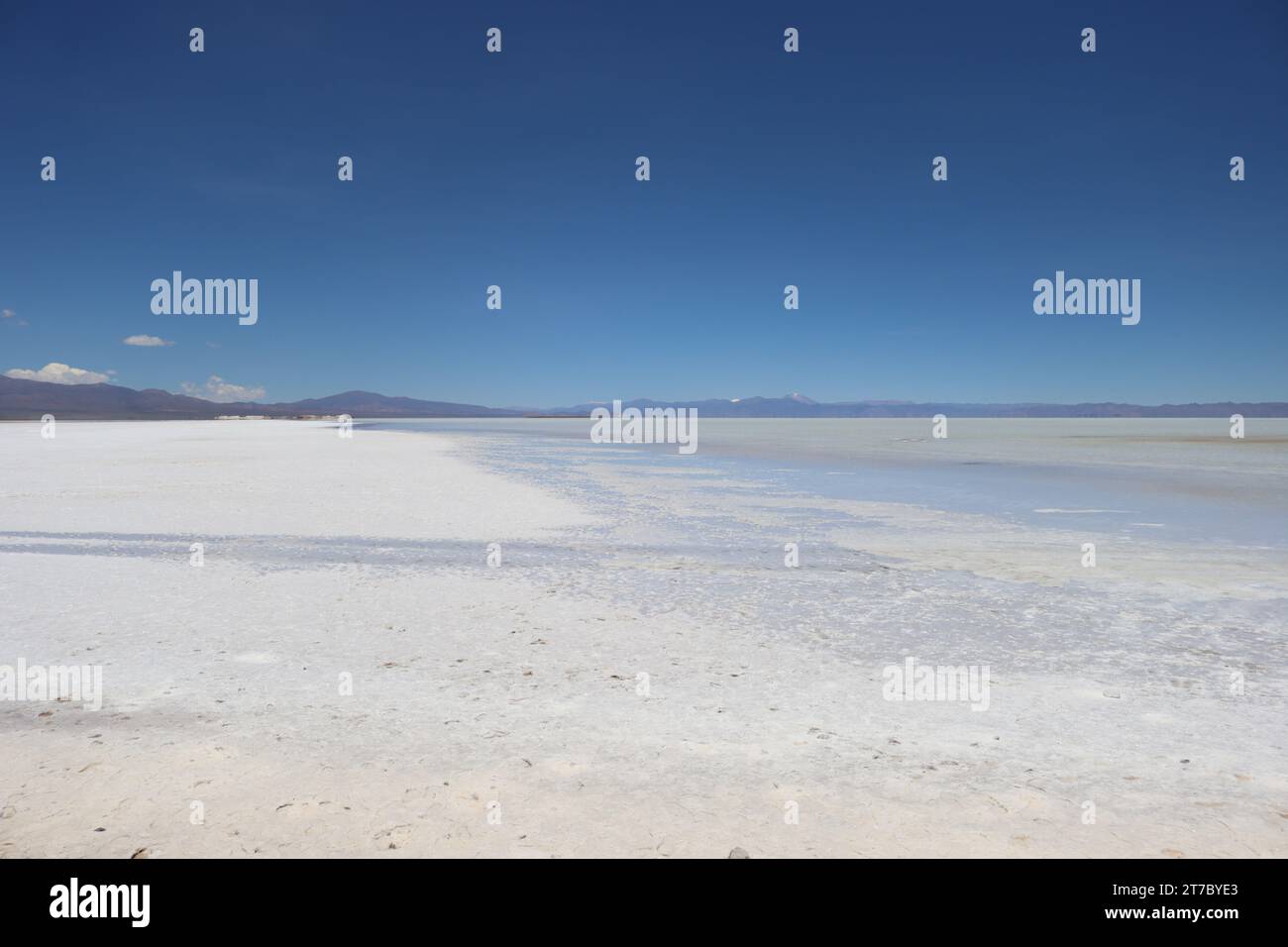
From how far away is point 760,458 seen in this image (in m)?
30.1

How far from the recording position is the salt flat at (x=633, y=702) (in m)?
3.38

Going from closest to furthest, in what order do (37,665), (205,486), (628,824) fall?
Answer: 1. (628,824)
2. (37,665)
3. (205,486)

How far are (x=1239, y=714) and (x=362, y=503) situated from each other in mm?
14061

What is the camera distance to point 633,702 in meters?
4.93

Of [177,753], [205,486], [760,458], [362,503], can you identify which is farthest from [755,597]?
[760,458]

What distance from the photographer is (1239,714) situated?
4660 mm

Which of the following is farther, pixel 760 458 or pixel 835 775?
pixel 760 458

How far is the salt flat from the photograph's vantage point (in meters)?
3.38
